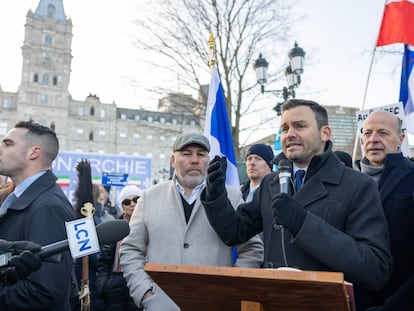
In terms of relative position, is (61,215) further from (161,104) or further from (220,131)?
(161,104)

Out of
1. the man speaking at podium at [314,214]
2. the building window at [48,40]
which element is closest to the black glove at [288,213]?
the man speaking at podium at [314,214]

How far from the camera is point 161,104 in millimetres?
15914

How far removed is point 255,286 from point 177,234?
1.59 meters

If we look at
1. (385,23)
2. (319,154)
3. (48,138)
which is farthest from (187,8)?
(319,154)

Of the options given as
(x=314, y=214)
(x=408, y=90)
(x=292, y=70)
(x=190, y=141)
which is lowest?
(x=314, y=214)

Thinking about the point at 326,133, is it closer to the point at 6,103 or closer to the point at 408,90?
the point at 408,90

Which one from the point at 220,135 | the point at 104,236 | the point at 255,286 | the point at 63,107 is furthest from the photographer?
the point at 63,107

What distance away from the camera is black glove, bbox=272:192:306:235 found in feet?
7.54

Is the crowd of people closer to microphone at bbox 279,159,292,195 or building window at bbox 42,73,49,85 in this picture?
microphone at bbox 279,159,292,195

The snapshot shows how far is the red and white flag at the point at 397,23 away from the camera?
21.5 ft


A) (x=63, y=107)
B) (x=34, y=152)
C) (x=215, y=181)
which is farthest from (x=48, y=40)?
(x=215, y=181)

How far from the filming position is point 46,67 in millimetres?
93188

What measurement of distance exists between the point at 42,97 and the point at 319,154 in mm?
95121

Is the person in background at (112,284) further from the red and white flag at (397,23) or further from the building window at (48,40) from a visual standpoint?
the building window at (48,40)
